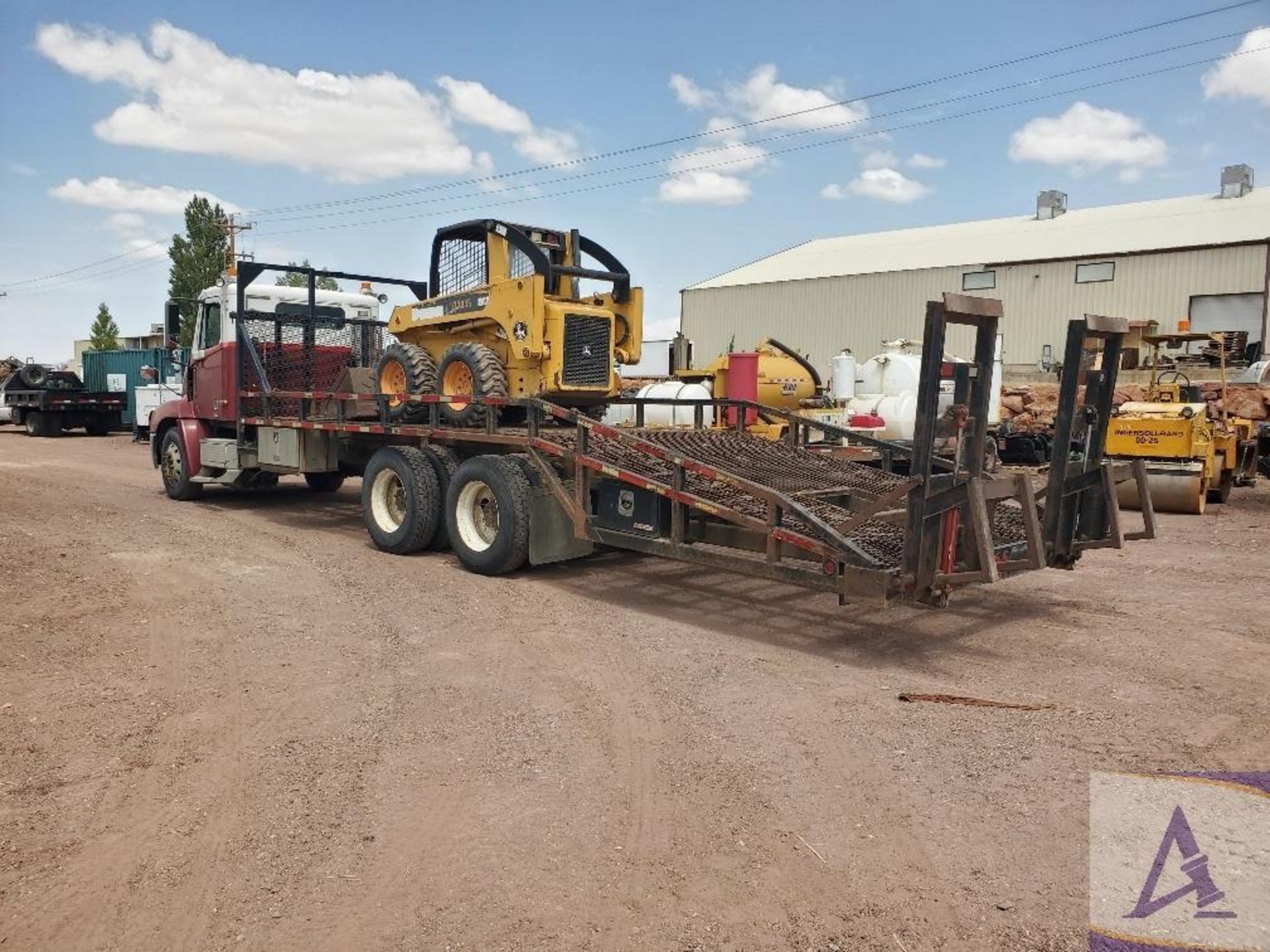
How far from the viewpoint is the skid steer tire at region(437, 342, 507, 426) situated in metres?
9.34

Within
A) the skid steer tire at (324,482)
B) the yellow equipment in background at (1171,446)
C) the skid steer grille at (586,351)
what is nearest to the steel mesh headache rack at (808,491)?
the skid steer grille at (586,351)

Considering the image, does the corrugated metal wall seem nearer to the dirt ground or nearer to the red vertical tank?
the red vertical tank

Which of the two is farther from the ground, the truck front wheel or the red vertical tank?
the red vertical tank

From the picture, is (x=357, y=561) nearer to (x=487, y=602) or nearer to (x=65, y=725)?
(x=487, y=602)

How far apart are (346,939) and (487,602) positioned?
15.7ft

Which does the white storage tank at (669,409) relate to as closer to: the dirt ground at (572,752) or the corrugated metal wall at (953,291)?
the dirt ground at (572,752)

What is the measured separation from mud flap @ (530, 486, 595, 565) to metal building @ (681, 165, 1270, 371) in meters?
19.3

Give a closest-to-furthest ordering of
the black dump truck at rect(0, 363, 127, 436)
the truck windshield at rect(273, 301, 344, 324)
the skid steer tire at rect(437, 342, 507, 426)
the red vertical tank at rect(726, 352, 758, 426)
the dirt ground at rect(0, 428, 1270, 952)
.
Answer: the dirt ground at rect(0, 428, 1270, 952) → the skid steer tire at rect(437, 342, 507, 426) → the truck windshield at rect(273, 301, 344, 324) → the red vertical tank at rect(726, 352, 758, 426) → the black dump truck at rect(0, 363, 127, 436)

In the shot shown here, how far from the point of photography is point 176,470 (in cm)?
1406

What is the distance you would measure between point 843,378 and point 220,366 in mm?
10033

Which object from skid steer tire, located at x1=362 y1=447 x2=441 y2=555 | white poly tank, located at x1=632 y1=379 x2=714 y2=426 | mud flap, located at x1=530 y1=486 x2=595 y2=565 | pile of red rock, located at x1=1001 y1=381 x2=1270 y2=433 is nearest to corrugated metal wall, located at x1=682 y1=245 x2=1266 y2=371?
pile of red rock, located at x1=1001 y1=381 x2=1270 y2=433

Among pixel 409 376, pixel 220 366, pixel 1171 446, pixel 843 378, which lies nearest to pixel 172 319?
pixel 220 366

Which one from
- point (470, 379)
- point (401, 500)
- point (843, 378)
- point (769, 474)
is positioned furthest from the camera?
point (843, 378)

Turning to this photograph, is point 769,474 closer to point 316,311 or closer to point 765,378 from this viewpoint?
point 316,311
